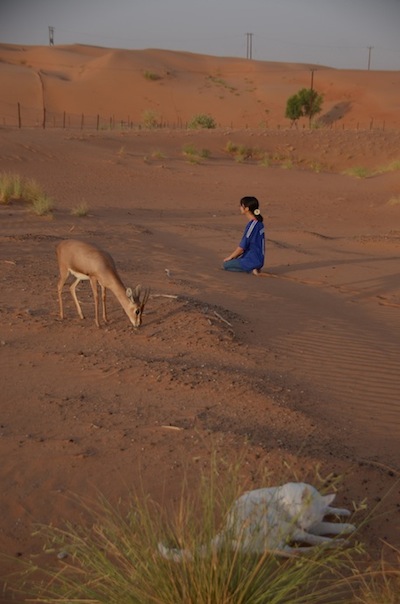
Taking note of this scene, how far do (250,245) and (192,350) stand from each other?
485 cm

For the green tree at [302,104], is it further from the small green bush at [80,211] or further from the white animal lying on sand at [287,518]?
the white animal lying on sand at [287,518]

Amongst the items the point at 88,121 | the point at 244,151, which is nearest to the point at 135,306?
the point at 244,151

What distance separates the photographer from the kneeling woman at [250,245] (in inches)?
488

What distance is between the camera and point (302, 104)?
66875 millimetres

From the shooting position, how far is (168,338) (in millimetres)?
8516

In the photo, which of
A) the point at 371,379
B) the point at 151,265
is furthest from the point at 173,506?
the point at 151,265

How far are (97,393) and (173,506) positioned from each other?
7.29 feet

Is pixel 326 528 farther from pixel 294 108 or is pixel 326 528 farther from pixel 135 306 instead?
pixel 294 108

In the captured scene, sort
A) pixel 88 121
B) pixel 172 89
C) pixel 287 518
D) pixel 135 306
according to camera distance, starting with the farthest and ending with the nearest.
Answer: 1. pixel 172 89
2. pixel 88 121
3. pixel 135 306
4. pixel 287 518

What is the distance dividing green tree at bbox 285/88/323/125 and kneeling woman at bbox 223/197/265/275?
56417 millimetres

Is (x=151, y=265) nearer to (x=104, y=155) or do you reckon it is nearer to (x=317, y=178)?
(x=104, y=155)

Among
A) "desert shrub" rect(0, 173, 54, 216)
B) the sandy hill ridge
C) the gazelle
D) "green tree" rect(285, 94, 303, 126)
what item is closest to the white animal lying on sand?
the gazelle

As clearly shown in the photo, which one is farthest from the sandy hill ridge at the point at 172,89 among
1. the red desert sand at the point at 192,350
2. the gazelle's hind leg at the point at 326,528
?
the gazelle's hind leg at the point at 326,528

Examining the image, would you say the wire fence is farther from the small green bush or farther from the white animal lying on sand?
the white animal lying on sand
